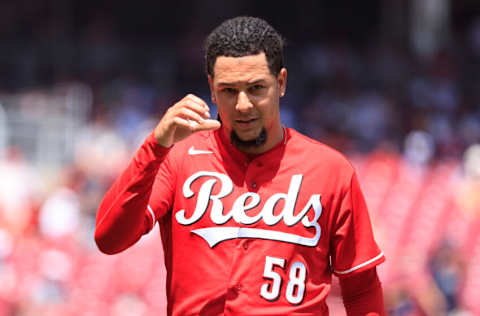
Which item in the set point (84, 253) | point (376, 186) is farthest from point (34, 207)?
point (376, 186)

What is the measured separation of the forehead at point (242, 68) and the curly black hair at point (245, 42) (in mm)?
13

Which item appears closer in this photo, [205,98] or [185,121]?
[185,121]

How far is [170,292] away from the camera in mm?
2150

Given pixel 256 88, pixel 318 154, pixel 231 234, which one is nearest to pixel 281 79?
pixel 256 88

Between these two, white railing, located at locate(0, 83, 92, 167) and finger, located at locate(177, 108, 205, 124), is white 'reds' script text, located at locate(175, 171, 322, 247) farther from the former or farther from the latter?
white railing, located at locate(0, 83, 92, 167)

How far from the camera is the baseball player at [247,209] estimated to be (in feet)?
6.69

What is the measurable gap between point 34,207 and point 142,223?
19.2ft

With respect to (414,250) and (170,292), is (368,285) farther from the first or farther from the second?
(414,250)

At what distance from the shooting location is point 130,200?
6.49 ft

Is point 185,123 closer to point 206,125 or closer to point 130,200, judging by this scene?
point 206,125

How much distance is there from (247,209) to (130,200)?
0.33 m

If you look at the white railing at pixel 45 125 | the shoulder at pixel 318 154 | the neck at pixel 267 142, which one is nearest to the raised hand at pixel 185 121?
the neck at pixel 267 142

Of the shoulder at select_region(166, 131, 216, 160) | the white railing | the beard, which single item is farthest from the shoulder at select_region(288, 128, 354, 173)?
the white railing

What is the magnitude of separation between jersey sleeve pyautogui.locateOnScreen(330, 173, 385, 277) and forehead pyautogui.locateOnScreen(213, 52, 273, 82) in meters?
0.40
